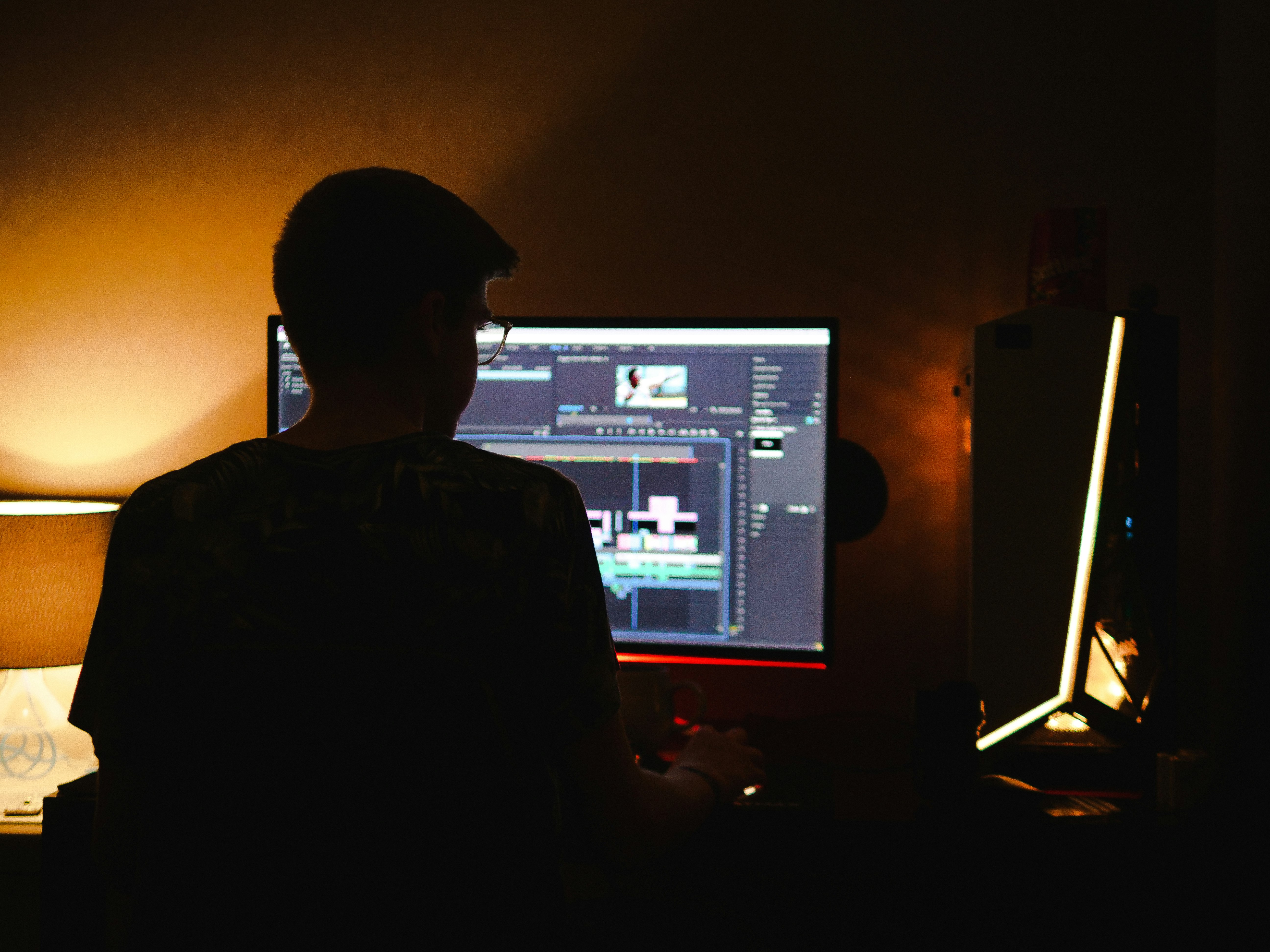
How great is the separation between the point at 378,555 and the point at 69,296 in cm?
124

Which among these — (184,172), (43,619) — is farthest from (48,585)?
(184,172)

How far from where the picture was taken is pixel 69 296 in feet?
4.68

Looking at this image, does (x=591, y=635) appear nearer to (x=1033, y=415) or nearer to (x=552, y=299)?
(x=1033, y=415)

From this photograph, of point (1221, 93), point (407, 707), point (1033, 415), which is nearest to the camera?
point (407, 707)

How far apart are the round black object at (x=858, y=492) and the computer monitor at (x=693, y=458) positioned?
0.75 ft

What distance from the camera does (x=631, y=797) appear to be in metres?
0.64

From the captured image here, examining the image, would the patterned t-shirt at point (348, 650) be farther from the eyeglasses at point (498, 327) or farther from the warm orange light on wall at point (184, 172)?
Answer: the warm orange light on wall at point (184, 172)

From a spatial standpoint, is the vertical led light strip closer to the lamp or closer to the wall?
the wall

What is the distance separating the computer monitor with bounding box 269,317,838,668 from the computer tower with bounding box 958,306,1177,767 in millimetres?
191

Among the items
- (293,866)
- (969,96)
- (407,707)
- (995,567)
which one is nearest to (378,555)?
(407,707)

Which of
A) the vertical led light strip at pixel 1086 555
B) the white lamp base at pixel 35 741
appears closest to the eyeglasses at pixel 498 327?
the vertical led light strip at pixel 1086 555

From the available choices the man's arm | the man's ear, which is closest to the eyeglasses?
the man's ear

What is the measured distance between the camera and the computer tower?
2.94 ft

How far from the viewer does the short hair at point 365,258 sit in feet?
2.11
